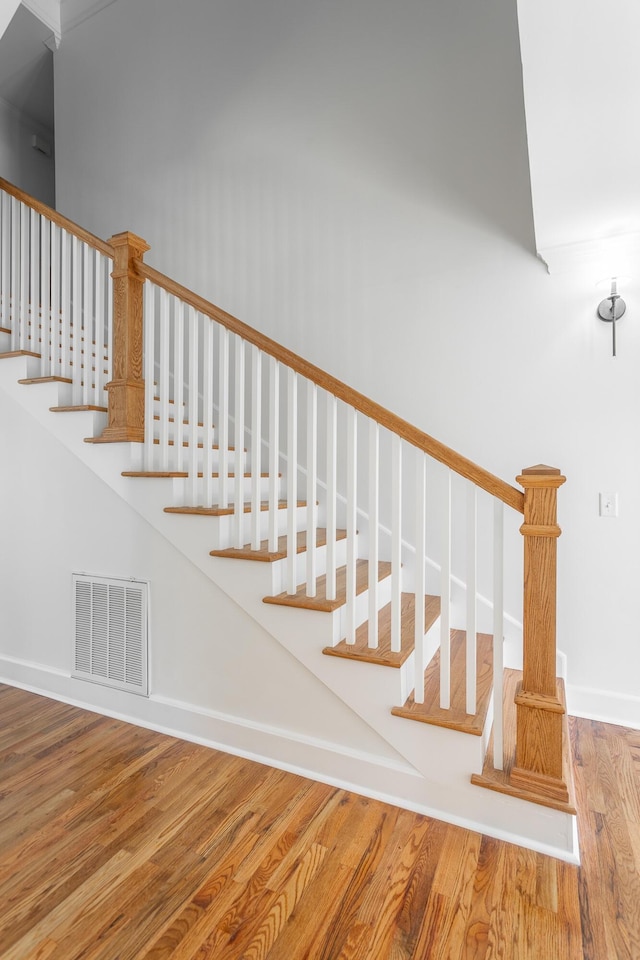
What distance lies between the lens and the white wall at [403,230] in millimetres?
2441

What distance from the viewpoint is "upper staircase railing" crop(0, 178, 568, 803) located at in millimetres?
1678

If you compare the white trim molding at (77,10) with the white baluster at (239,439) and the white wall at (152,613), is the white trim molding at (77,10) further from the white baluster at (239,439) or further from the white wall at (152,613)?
the white baluster at (239,439)

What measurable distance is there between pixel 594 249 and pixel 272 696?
2.52 m

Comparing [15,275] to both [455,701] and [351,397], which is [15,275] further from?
[455,701]

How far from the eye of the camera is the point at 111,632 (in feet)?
8.37

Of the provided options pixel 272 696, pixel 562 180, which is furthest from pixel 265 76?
pixel 272 696

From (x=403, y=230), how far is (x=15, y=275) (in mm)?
2206

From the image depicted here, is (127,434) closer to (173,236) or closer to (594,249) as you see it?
(173,236)

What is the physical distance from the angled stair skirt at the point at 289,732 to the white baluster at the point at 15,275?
0.61 ft

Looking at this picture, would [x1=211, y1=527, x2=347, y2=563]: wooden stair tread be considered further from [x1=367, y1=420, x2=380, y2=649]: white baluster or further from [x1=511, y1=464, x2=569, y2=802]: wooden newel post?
[x1=511, y1=464, x2=569, y2=802]: wooden newel post

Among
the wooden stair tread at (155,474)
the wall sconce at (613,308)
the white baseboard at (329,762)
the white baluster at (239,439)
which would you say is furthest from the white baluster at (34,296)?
the wall sconce at (613,308)

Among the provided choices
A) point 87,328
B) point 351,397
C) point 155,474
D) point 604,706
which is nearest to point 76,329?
point 87,328

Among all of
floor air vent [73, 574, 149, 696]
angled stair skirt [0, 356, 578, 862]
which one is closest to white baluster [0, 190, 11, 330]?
angled stair skirt [0, 356, 578, 862]

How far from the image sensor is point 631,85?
1.43 m
